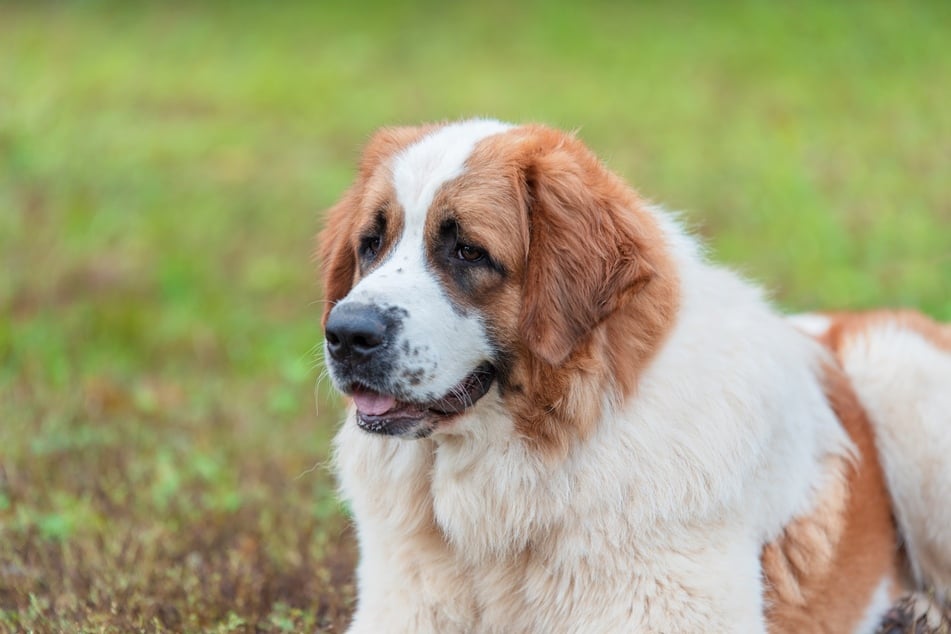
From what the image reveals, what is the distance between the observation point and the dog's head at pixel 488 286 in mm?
3506

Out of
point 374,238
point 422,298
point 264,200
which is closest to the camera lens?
point 422,298

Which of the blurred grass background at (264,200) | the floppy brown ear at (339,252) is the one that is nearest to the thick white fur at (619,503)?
the floppy brown ear at (339,252)

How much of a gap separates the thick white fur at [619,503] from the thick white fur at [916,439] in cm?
79

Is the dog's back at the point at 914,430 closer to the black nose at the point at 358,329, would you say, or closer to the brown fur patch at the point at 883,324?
the brown fur patch at the point at 883,324

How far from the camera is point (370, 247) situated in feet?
12.8

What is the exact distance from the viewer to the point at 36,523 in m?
5.29

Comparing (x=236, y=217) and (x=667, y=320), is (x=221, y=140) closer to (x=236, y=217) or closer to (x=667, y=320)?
(x=236, y=217)

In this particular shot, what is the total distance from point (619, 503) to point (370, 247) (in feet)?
3.74

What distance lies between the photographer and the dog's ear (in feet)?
11.6

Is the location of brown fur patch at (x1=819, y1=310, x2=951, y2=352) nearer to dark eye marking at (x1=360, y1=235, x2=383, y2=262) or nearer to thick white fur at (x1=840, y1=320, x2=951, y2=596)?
thick white fur at (x1=840, y1=320, x2=951, y2=596)

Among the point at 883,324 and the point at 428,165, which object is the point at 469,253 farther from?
the point at 883,324

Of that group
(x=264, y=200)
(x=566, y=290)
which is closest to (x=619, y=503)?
(x=566, y=290)

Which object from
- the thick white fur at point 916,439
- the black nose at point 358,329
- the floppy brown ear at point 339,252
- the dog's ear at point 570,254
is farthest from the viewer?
the thick white fur at point 916,439

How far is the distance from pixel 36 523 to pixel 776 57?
12.9 metres
